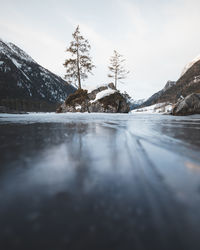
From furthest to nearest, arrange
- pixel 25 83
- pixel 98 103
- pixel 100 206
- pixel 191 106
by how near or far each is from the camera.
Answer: pixel 25 83 < pixel 98 103 < pixel 191 106 < pixel 100 206

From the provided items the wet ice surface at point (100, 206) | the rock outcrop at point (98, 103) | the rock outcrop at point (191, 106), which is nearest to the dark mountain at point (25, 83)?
the rock outcrop at point (98, 103)

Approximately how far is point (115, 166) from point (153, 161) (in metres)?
0.24

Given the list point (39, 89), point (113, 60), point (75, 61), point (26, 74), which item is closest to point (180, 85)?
point (113, 60)

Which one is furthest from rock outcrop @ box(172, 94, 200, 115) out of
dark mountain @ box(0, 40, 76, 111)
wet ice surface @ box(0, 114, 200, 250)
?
dark mountain @ box(0, 40, 76, 111)

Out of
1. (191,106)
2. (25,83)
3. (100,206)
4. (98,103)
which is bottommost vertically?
(100,206)

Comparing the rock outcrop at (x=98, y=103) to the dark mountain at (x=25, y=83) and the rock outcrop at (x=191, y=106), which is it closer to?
the rock outcrop at (x=191, y=106)

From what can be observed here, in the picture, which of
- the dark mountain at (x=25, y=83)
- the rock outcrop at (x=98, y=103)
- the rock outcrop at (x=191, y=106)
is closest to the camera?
the rock outcrop at (x=191, y=106)

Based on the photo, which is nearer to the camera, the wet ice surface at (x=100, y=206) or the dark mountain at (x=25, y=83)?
the wet ice surface at (x=100, y=206)

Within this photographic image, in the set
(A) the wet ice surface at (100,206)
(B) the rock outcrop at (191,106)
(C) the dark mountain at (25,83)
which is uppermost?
(C) the dark mountain at (25,83)

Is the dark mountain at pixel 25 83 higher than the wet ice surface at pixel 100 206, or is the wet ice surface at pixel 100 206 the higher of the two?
the dark mountain at pixel 25 83

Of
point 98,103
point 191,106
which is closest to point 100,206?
point 191,106

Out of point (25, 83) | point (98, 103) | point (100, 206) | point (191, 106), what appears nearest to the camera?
point (100, 206)

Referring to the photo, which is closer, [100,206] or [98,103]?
[100,206]

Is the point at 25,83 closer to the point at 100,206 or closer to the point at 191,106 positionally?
the point at 191,106
